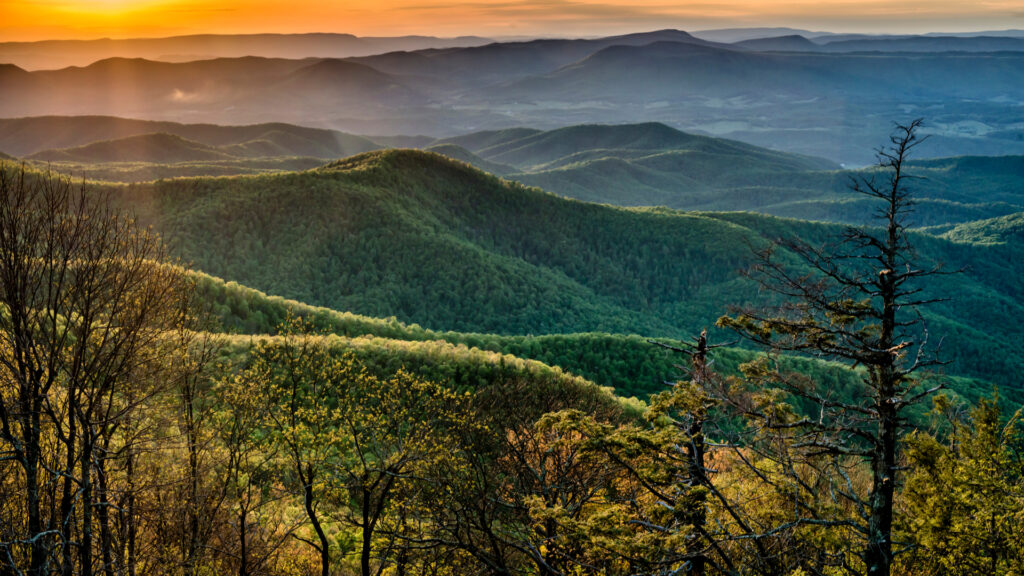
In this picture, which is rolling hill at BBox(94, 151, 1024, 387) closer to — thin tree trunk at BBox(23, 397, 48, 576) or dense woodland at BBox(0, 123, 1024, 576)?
dense woodland at BBox(0, 123, 1024, 576)

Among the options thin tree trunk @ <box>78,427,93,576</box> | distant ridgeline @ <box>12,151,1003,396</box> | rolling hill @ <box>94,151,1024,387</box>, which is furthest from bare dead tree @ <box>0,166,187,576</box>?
rolling hill @ <box>94,151,1024,387</box>

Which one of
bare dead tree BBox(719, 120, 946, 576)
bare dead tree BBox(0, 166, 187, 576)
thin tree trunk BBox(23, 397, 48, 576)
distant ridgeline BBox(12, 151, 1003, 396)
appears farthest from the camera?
distant ridgeline BBox(12, 151, 1003, 396)

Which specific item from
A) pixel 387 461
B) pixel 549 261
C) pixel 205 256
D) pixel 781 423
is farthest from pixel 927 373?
pixel 549 261

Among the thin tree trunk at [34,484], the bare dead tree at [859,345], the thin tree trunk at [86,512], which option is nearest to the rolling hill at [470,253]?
the thin tree trunk at [86,512]

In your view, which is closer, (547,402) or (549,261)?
(547,402)

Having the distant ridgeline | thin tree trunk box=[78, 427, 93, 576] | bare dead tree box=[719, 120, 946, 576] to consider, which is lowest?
the distant ridgeline

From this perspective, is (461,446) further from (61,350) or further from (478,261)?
(478,261)

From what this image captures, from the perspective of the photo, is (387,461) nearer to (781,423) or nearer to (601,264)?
(781,423)

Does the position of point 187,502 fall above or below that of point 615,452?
below
